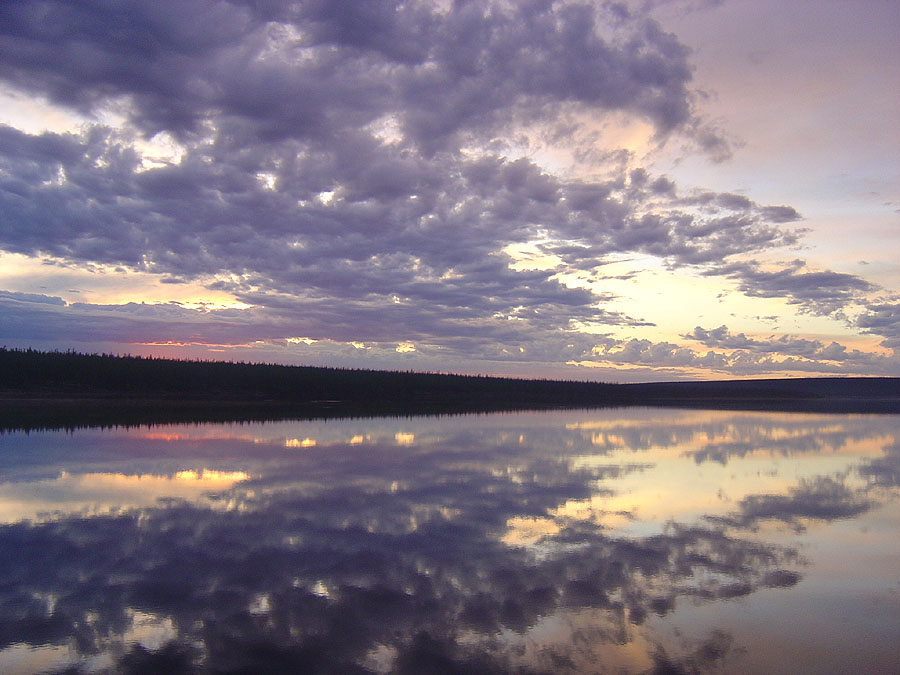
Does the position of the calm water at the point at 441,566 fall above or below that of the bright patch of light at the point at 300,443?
above

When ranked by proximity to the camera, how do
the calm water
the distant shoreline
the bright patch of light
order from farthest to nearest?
the distant shoreline
the bright patch of light
the calm water

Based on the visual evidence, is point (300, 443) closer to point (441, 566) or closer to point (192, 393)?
point (441, 566)

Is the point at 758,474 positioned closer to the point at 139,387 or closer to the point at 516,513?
the point at 516,513

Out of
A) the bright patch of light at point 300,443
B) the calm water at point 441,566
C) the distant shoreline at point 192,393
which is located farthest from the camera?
the distant shoreline at point 192,393

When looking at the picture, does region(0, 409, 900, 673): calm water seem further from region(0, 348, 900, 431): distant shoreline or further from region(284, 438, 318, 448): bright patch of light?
region(0, 348, 900, 431): distant shoreline

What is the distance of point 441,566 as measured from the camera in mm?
9883

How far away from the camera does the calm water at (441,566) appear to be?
22.6ft

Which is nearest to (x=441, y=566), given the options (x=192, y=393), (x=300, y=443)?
(x=300, y=443)

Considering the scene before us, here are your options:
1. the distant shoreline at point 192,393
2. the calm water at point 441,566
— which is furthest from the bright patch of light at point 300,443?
the distant shoreline at point 192,393

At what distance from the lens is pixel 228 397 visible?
70.2 meters

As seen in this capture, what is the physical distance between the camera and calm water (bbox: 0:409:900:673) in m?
6.88

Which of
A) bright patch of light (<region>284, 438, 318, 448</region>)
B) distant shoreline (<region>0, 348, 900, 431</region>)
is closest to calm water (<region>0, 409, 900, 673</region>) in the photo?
bright patch of light (<region>284, 438, 318, 448</region>)

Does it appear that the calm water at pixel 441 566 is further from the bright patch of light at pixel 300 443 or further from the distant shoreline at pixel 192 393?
the distant shoreline at pixel 192 393

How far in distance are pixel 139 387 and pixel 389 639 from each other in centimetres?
6659
